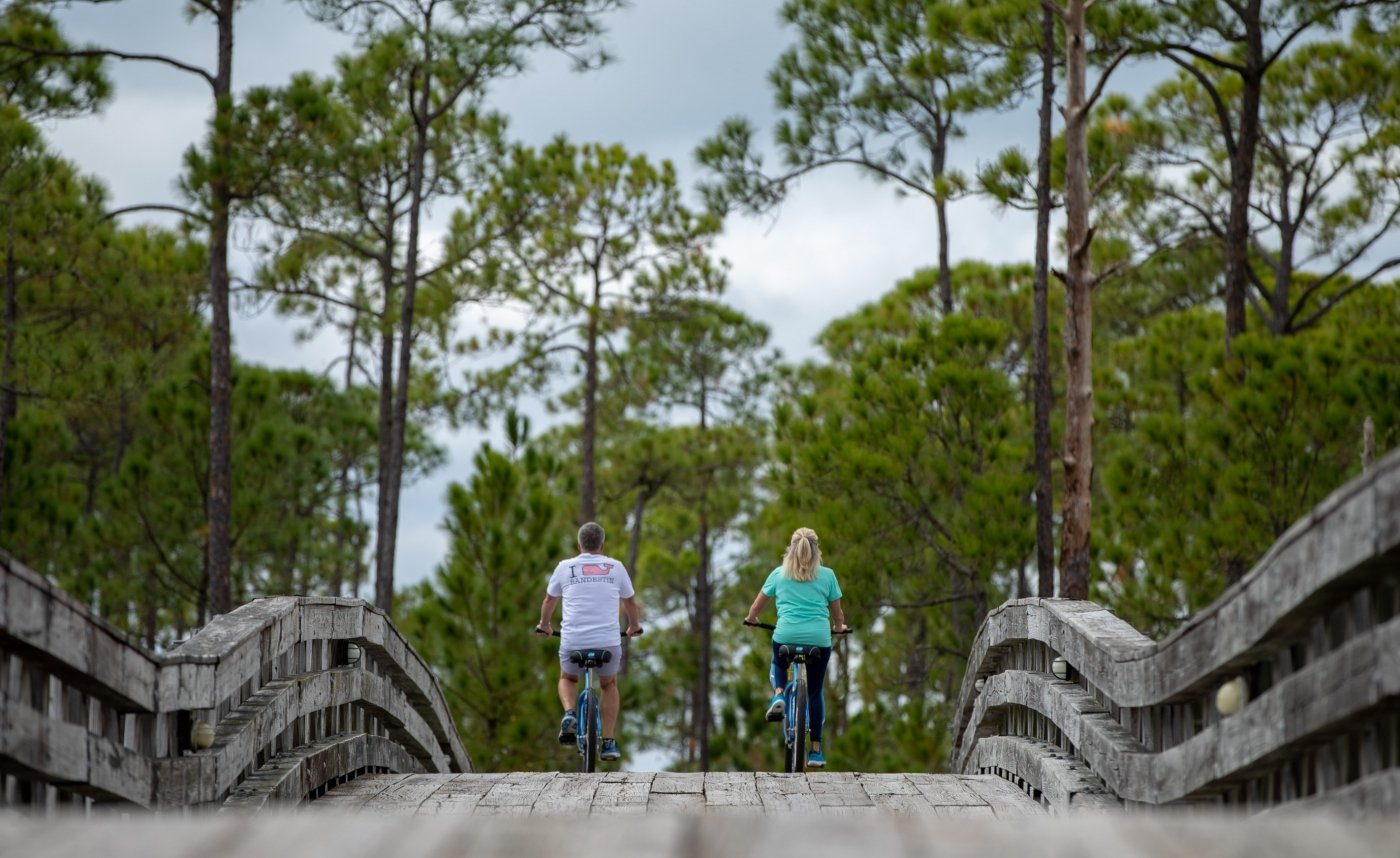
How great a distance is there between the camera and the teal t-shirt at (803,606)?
36.1 feet

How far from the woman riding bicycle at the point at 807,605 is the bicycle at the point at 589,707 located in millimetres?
1069

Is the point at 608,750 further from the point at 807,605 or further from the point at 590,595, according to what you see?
the point at 807,605

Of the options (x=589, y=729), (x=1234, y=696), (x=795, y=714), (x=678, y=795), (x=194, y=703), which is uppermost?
(x=1234, y=696)

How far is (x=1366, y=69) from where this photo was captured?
72.2ft

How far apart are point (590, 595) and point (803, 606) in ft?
4.55

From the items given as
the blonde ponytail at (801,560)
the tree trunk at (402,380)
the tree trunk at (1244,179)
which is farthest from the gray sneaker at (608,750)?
the tree trunk at (402,380)

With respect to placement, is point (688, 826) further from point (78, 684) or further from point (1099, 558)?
point (1099, 558)

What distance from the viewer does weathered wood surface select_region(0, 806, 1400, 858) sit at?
381cm

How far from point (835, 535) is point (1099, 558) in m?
3.23

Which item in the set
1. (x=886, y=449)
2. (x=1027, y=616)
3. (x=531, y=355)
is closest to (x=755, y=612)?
(x=1027, y=616)

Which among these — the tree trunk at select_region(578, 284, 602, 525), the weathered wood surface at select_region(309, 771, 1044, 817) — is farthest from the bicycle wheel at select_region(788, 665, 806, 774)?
the tree trunk at select_region(578, 284, 602, 525)

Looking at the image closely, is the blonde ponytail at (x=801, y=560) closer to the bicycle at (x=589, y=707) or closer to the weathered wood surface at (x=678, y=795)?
the bicycle at (x=589, y=707)

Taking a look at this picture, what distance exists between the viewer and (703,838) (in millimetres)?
3955

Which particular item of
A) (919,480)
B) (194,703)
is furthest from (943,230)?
(194,703)
